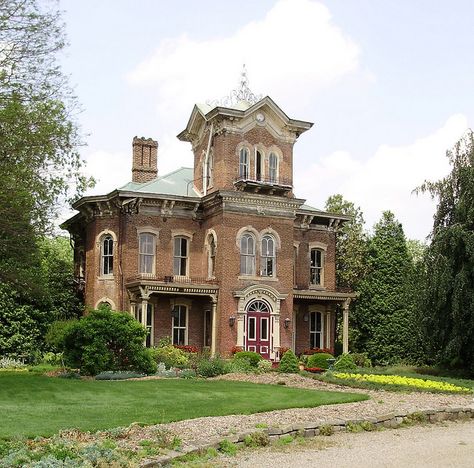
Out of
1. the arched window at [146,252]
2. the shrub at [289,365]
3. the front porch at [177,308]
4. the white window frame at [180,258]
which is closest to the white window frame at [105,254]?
the arched window at [146,252]

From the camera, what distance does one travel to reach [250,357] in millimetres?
29203

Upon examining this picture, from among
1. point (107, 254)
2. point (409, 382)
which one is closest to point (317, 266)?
point (107, 254)

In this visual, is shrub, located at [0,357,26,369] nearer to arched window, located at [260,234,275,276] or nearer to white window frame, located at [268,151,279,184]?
arched window, located at [260,234,275,276]

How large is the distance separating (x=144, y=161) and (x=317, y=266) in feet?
32.9

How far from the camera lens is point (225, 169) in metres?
32.4

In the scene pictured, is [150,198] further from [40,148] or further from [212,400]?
[212,400]

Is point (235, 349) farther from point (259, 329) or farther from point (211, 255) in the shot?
point (211, 255)

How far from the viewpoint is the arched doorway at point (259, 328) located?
32281 mm

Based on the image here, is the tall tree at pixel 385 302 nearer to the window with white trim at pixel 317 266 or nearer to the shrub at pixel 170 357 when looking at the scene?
the window with white trim at pixel 317 266

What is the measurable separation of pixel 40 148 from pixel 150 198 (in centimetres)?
1471

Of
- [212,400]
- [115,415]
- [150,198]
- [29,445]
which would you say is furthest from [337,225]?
[29,445]

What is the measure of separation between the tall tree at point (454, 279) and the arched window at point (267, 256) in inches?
269

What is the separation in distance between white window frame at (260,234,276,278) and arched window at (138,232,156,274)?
4.81m

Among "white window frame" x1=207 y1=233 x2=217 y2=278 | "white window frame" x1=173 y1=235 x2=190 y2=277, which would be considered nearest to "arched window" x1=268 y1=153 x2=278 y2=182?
"white window frame" x1=207 y1=233 x2=217 y2=278
